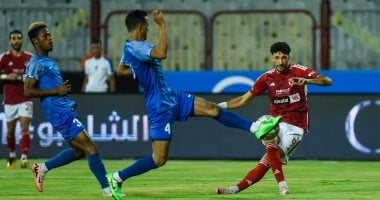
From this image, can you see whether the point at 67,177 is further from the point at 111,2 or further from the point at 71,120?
the point at 111,2

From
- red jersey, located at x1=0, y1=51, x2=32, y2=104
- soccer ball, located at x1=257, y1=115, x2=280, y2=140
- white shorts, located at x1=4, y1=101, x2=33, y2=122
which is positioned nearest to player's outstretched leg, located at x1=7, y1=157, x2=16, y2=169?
white shorts, located at x1=4, y1=101, x2=33, y2=122

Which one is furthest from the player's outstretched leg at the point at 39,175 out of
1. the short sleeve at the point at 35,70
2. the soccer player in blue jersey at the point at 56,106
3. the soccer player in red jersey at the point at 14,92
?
the soccer player in red jersey at the point at 14,92

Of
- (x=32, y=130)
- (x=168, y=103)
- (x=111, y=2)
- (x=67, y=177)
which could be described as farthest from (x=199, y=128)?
(x=168, y=103)

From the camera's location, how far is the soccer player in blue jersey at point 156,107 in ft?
41.8

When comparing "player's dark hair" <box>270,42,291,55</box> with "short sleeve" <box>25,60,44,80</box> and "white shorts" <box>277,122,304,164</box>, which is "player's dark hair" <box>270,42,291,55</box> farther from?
"short sleeve" <box>25,60,44,80</box>

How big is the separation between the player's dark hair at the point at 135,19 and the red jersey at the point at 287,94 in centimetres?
196

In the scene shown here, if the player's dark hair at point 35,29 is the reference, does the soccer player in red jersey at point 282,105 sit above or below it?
below

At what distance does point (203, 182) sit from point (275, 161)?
2.64 m

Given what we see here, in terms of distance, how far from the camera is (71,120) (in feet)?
44.1

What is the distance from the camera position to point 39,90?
13.7 meters

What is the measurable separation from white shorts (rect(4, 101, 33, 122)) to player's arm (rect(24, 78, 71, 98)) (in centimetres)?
600

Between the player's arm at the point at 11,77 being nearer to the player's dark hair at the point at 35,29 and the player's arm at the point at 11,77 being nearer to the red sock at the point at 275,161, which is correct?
the player's dark hair at the point at 35,29

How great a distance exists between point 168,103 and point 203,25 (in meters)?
13.1

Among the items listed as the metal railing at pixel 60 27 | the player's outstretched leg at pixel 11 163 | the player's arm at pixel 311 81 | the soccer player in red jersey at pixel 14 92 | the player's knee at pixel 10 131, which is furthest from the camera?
the metal railing at pixel 60 27
